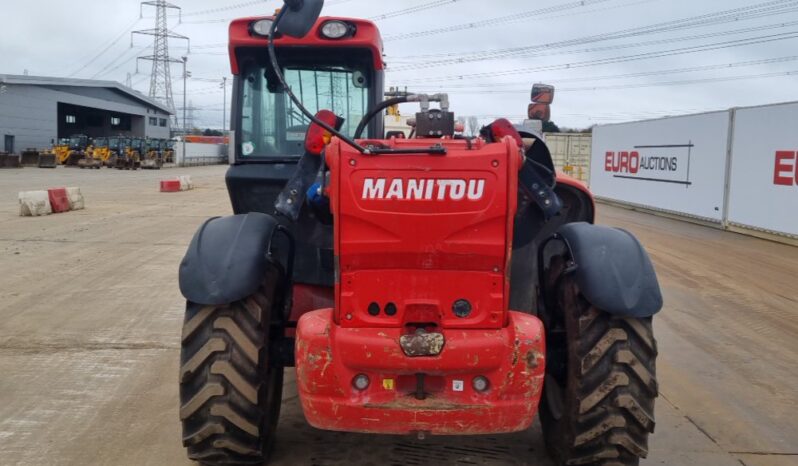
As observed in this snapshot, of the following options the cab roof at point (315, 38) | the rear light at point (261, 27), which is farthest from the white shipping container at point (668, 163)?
the rear light at point (261, 27)

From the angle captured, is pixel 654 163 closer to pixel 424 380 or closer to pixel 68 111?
pixel 424 380

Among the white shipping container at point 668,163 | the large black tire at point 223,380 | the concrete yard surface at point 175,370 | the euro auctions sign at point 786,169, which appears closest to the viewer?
the large black tire at point 223,380

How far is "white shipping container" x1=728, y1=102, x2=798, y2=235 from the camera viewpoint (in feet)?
45.6

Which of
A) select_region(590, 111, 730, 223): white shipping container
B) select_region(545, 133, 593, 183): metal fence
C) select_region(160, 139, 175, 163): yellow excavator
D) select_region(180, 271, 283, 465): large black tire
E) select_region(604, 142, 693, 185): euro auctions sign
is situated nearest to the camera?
select_region(180, 271, 283, 465): large black tire

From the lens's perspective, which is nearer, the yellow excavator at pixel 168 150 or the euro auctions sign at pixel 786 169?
the euro auctions sign at pixel 786 169

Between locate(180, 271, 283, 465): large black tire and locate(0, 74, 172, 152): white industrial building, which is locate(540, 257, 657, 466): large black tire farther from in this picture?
locate(0, 74, 172, 152): white industrial building

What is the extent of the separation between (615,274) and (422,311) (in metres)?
0.97

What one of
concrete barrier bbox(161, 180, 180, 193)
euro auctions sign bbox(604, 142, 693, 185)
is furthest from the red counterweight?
concrete barrier bbox(161, 180, 180, 193)

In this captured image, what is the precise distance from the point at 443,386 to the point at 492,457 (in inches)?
44.7

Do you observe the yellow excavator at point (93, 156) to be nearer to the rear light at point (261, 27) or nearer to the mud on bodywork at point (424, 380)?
the rear light at point (261, 27)

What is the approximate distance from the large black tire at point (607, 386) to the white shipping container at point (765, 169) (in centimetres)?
1208

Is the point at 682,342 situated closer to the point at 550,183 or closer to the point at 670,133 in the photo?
the point at 550,183

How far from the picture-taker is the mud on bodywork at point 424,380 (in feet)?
10.3

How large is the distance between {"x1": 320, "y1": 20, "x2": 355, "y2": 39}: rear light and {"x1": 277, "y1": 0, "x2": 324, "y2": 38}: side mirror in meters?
1.55
